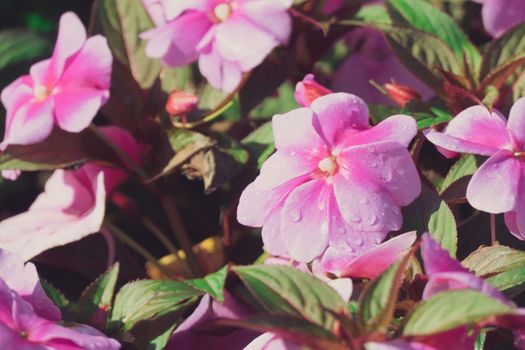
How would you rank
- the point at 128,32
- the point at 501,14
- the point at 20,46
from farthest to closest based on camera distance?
the point at 20,46
the point at 128,32
the point at 501,14

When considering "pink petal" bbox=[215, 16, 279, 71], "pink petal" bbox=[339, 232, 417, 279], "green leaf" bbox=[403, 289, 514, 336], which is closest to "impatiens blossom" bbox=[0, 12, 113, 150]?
"pink petal" bbox=[215, 16, 279, 71]

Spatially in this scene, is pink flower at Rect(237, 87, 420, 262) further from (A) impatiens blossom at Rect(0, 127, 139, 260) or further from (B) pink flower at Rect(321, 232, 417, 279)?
(A) impatiens blossom at Rect(0, 127, 139, 260)

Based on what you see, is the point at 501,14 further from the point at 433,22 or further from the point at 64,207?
the point at 64,207

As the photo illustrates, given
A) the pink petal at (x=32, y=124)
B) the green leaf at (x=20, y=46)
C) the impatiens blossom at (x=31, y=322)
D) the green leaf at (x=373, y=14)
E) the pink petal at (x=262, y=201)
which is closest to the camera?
the impatiens blossom at (x=31, y=322)

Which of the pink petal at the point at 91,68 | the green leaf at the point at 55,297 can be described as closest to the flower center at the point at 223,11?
the pink petal at the point at 91,68

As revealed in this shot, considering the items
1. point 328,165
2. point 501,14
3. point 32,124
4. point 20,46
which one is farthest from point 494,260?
point 20,46

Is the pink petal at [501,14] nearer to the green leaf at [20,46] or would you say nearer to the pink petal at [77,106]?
the pink petal at [77,106]

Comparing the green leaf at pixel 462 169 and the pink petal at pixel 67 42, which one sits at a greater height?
the pink petal at pixel 67 42
